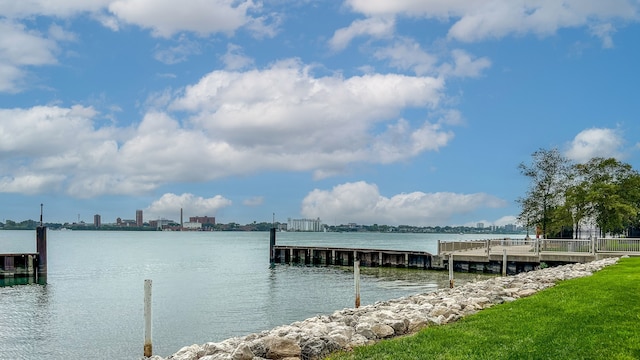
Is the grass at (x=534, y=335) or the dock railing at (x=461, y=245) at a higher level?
the grass at (x=534, y=335)

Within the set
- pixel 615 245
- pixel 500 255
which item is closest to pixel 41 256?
pixel 500 255

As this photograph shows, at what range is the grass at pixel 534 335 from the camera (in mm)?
8180

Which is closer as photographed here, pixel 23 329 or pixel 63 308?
pixel 23 329

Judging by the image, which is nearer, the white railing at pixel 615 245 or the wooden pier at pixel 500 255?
the white railing at pixel 615 245

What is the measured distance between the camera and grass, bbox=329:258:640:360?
322 inches

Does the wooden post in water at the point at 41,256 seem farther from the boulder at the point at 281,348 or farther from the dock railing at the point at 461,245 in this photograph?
the boulder at the point at 281,348

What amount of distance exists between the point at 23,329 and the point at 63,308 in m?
6.10

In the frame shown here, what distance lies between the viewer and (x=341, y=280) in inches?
1537

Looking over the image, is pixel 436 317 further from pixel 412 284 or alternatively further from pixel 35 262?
pixel 35 262

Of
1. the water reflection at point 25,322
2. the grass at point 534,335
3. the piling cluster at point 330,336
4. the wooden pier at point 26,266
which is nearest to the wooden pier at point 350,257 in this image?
the wooden pier at point 26,266

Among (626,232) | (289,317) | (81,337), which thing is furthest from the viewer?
(626,232)

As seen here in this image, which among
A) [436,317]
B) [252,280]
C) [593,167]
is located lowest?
[252,280]

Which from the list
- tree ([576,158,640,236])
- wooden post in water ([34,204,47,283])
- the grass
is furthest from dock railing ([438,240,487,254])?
the grass

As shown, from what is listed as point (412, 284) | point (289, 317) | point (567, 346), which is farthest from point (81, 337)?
point (412, 284)
